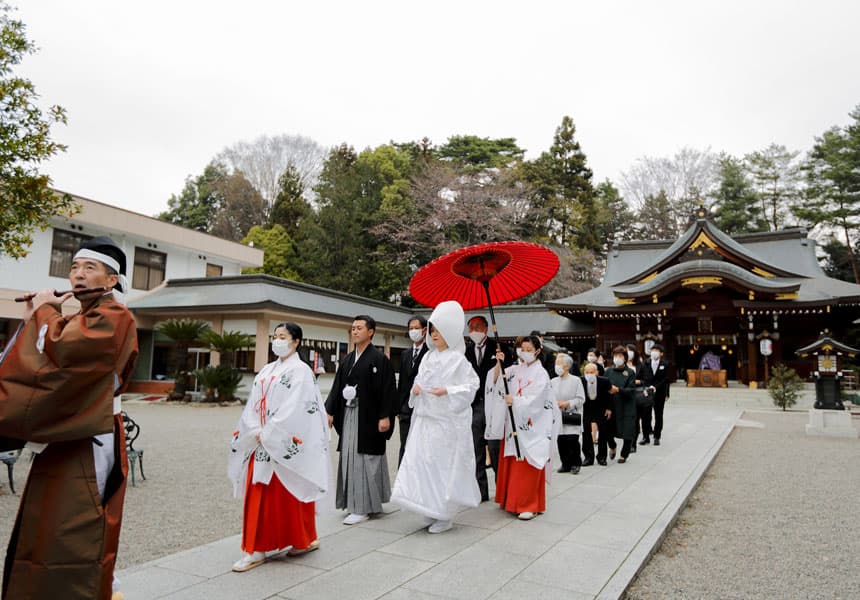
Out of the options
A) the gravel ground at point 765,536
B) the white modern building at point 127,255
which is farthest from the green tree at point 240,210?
the gravel ground at point 765,536

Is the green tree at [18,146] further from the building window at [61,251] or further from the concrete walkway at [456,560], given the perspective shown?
the building window at [61,251]

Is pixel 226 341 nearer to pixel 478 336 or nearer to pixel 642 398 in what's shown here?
pixel 642 398

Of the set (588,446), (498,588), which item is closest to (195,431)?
(588,446)

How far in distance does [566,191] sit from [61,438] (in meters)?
34.7

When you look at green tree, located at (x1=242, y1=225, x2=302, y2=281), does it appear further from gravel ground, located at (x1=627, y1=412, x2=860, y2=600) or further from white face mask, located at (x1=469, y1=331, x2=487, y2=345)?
white face mask, located at (x1=469, y1=331, x2=487, y2=345)

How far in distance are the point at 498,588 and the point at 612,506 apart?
2.57 m

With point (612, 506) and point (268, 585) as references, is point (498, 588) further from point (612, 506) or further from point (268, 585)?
point (612, 506)

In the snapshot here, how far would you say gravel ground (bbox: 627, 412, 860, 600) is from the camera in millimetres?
3873

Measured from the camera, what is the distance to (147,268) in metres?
23.3

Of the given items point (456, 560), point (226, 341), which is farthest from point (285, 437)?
point (226, 341)

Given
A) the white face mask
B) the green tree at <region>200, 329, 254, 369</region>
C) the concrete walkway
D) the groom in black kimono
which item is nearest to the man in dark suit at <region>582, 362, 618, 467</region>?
the concrete walkway

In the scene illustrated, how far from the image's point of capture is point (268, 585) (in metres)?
3.39

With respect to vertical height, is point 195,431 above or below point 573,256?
below

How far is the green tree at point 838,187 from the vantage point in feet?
100
